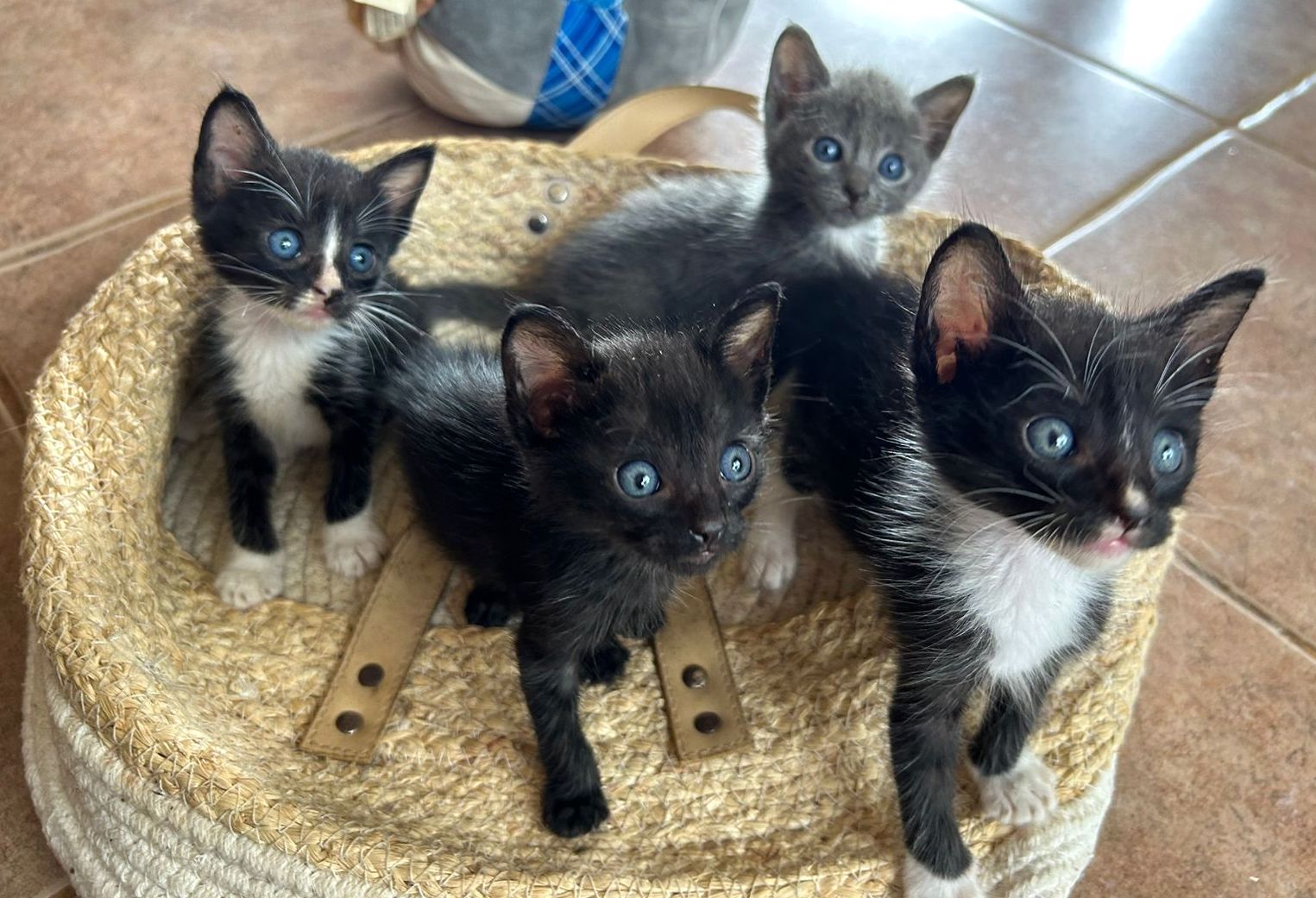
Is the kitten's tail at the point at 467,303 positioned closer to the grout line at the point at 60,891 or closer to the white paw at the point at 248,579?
the white paw at the point at 248,579

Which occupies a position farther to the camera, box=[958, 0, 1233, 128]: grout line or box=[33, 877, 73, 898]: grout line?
box=[958, 0, 1233, 128]: grout line

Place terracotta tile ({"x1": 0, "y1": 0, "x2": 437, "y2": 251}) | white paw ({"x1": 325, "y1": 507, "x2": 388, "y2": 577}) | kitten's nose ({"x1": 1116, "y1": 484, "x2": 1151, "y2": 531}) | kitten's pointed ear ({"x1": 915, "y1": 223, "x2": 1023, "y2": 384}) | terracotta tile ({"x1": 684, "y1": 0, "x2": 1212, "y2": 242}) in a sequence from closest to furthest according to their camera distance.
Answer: kitten's nose ({"x1": 1116, "y1": 484, "x2": 1151, "y2": 531}), kitten's pointed ear ({"x1": 915, "y1": 223, "x2": 1023, "y2": 384}), white paw ({"x1": 325, "y1": 507, "x2": 388, "y2": 577}), terracotta tile ({"x1": 0, "y1": 0, "x2": 437, "y2": 251}), terracotta tile ({"x1": 684, "y1": 0, "x2": 1212, "y2": 242})

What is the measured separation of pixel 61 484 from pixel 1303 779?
1.71 metres

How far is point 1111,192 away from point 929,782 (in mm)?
1834

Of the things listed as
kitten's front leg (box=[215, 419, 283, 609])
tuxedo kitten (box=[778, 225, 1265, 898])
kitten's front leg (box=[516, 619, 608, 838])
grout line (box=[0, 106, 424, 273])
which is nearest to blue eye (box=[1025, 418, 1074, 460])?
tuxedo kitten (box=[778, 225, 1265, 898])

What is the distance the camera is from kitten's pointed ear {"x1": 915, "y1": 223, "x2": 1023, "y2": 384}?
105 centimetres

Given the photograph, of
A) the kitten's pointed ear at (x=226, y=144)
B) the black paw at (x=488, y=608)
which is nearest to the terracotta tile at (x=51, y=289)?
the kitten's pointed ear at (x=226, y=144)

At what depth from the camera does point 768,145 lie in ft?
5.96

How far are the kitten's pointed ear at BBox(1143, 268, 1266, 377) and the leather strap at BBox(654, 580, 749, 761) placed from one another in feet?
2.20

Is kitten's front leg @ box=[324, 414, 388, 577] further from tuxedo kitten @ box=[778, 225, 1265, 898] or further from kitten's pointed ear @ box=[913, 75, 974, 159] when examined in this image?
kitten's pointed ear @ box=[913, 75, 974, 159]

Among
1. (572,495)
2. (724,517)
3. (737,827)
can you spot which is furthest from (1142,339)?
(737,827)

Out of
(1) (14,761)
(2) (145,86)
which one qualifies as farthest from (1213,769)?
(2) (145,86)

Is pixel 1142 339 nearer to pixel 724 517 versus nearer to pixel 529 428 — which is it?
pixel 724 517

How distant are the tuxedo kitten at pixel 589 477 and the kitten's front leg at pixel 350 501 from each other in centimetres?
20
